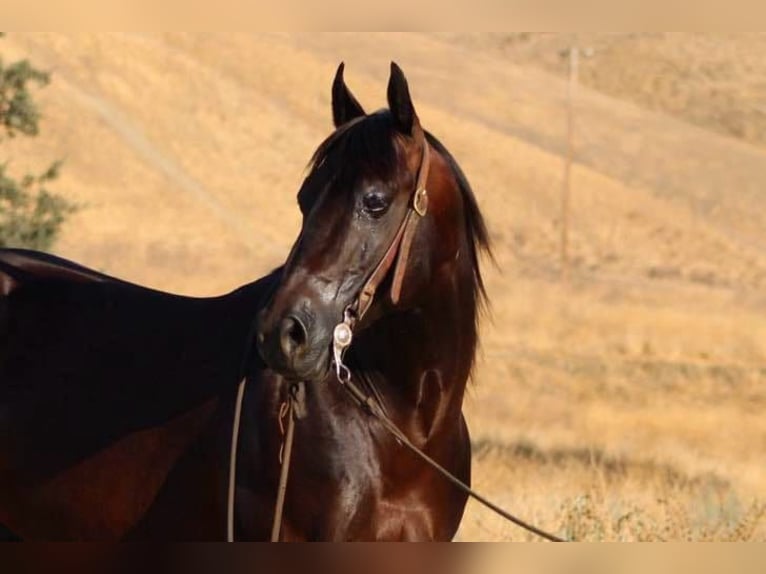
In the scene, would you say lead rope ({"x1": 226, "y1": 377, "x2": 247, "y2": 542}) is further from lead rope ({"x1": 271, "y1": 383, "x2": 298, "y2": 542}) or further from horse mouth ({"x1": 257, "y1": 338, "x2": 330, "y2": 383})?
horse mouth ({"x1": 257, "y1": 338, "x2": 330, "y2": 383})

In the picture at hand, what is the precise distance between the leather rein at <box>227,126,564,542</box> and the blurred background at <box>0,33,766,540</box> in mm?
2506

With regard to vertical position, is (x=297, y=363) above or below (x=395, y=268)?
below

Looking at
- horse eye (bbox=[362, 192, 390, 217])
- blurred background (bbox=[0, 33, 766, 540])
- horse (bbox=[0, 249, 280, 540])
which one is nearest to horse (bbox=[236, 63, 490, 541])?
horse eye (bbox=[362, 192, 390, 217])

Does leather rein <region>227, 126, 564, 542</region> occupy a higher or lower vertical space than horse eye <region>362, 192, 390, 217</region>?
lower

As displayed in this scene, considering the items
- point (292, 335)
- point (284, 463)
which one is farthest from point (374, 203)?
point (284, 463)

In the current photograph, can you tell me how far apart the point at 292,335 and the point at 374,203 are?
0.51 meters

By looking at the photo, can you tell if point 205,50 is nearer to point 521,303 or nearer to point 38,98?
point 38,98

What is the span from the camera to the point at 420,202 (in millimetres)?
4629

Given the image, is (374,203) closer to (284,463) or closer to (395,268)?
(395,268)

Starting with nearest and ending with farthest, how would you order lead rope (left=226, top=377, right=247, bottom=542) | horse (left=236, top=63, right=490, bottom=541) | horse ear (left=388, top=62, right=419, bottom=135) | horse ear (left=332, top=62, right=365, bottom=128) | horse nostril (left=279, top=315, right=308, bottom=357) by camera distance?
1. horse nostril (left=279, top=315, right=308, bottom=357)
2. horse (left=236, top=63, right=490, bottom=541)
3. horse ear (left=388, top=62, right=419, bottom=135)
4. lead rope (left=226, top=377, right=247, bottom=542)
5. horse ear (left=332, top=62, right=365, bottom=128)

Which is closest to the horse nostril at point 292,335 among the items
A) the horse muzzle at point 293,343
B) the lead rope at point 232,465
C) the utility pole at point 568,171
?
the horse muzzle at point 293,343

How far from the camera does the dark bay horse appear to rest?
4.49m

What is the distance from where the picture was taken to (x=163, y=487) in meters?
5.13

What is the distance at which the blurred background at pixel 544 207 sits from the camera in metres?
14.3
